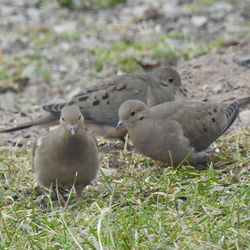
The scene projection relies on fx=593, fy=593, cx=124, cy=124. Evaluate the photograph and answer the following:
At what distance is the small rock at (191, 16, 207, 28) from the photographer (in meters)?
10.3

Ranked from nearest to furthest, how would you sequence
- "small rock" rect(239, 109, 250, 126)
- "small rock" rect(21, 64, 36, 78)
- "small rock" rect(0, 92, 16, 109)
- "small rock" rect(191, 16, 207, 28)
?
"small rock" rect(239, 109, 250, 126)
"small rock" rect(0, 92, 16, 109)
"small rock" rect(21, 64, 36, 78)
"small rock" rect(191, 16, 207, 28)

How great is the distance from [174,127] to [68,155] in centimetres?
119

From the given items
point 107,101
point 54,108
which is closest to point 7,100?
point 54,108

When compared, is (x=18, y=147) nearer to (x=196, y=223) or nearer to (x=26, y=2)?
(x=196, y=223)

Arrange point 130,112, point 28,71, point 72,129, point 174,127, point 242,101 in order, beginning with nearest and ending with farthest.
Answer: point 72,129, point 174,127, point 130,112, point 242,101, point 28,71

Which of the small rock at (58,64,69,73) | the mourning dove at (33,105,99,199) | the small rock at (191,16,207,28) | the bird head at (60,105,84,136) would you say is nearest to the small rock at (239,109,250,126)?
the mourning dove at (33,105,99,199)

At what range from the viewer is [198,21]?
10367mm

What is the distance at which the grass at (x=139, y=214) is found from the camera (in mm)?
3494

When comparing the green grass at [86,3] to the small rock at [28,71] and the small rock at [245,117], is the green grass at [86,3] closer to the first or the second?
the small rock at [28,71]

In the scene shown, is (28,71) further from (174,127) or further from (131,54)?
(174,127)

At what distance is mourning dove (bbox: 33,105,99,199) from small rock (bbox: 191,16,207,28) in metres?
6.14

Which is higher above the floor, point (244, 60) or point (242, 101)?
point (242, 101)

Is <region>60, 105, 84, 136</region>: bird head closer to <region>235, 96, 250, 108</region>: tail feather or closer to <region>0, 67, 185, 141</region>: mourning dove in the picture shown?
<region>0, 67, 185, 141</region>: mourning dove

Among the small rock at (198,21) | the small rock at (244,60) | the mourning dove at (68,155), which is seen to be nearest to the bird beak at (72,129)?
the mourning dove at (68,155)
